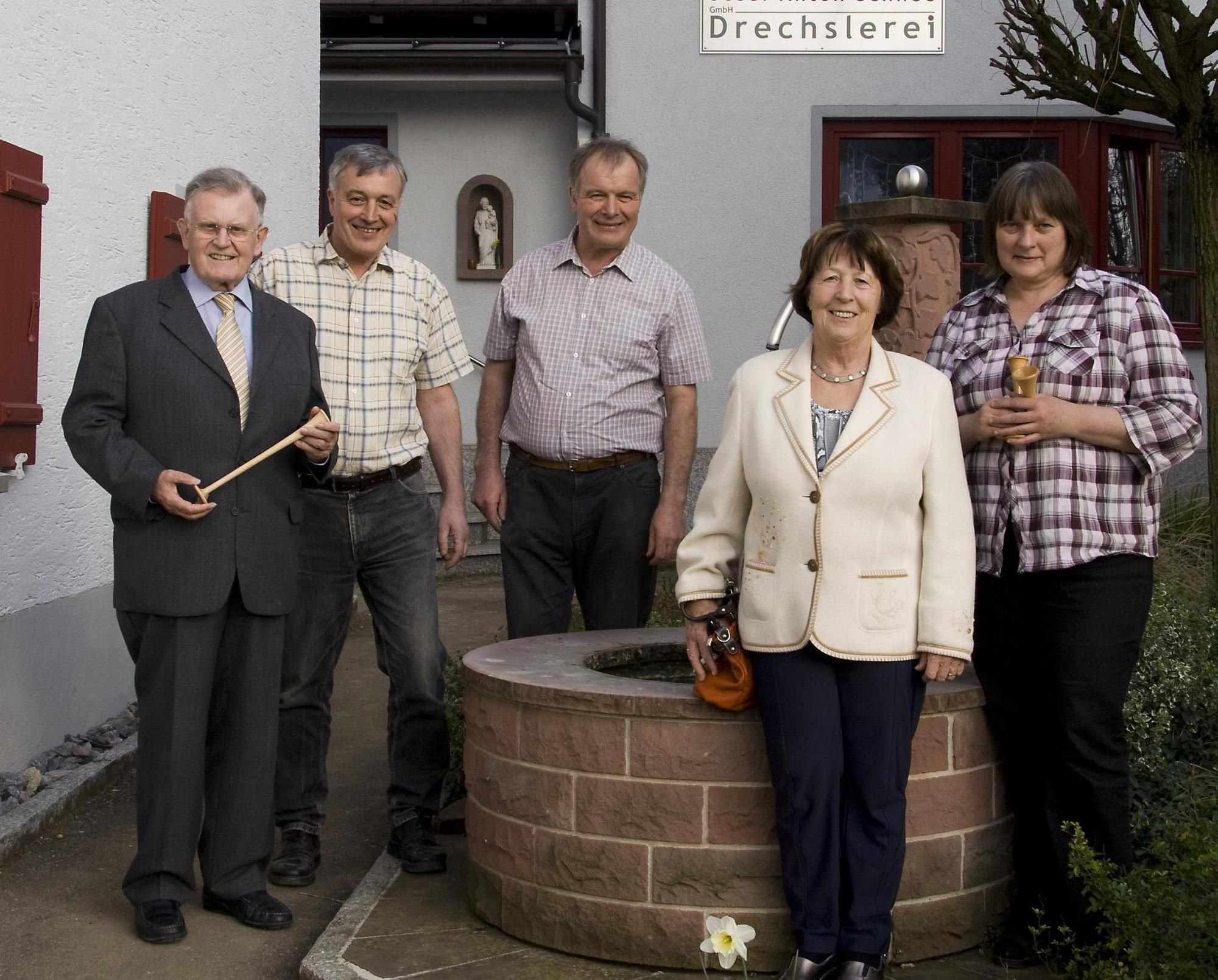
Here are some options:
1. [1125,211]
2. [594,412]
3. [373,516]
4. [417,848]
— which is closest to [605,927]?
[417,848]

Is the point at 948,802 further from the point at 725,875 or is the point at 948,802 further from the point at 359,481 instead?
the point at 359,481

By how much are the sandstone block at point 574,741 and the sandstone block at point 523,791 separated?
4 cm

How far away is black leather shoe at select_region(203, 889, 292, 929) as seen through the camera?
13.3 feet

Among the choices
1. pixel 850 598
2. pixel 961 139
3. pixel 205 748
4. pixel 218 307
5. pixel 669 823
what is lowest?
pixel 669 823

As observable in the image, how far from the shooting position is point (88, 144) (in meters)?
6.25

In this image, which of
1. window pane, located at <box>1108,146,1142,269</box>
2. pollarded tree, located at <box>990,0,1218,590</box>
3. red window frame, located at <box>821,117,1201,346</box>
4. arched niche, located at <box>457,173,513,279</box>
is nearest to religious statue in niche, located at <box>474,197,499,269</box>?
arched niche, located at <box>457,173,513,279</box>

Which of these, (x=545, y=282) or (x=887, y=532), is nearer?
(x=887, y=532)

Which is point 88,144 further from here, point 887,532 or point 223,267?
point 887,532

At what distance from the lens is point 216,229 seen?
3.96m

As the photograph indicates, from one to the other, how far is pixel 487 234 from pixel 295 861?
7.89 m

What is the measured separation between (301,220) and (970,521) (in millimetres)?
6342

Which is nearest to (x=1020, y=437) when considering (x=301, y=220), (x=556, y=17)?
(x=301, y=220)

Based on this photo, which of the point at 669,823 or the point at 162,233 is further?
the point at 162,233

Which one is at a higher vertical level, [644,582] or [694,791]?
[644,582]
